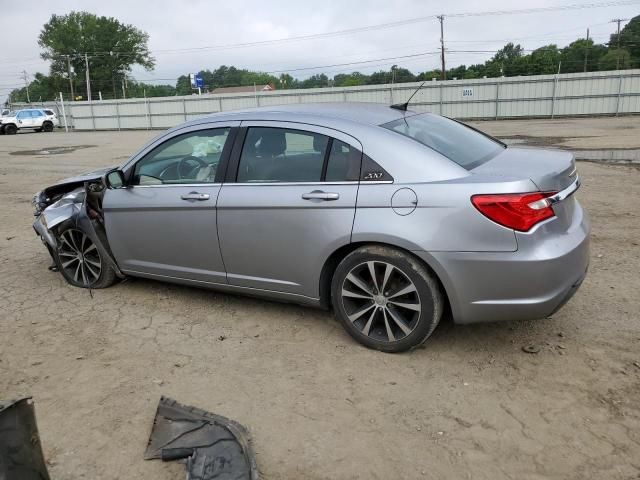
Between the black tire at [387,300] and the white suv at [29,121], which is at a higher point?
the white suv at [29,121]

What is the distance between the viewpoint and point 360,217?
11.1ft

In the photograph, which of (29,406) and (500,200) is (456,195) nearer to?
(500,200)

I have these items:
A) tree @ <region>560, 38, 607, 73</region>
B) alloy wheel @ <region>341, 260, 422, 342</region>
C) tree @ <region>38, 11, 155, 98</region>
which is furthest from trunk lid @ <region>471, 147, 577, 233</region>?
tree @ <region>38, 11, 155, 98</region>

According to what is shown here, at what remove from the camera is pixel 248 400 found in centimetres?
315

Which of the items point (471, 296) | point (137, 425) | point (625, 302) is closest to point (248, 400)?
point (137, 425)

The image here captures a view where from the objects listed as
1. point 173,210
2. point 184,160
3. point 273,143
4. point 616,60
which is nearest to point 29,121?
point 184,160

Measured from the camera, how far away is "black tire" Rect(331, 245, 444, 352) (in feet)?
10.8

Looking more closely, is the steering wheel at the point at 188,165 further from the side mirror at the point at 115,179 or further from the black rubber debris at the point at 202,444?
the black rubber debris at the point at 202,444

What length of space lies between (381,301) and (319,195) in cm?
80

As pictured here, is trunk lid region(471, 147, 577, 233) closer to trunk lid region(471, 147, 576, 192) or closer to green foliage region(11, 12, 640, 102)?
trunk lid region(471, 147, 576, 192)

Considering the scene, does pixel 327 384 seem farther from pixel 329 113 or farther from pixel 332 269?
pixel 329 113

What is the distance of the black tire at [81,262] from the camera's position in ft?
16.1

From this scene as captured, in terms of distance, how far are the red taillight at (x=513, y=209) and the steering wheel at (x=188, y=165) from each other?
218cm

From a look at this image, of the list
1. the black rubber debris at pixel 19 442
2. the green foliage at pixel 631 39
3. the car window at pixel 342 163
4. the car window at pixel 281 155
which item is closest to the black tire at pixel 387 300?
the car window at pixel 342 163
